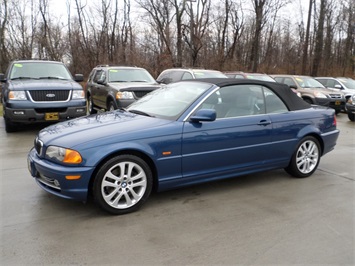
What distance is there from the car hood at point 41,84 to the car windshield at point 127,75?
180cm

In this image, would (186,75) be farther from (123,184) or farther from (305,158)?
(123,184)

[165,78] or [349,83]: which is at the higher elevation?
[349,83]

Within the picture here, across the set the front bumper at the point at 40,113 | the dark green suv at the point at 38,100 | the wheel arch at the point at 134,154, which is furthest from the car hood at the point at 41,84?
the wheel arch at the point at 134,154

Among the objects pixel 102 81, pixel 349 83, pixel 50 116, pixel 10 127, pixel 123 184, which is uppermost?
pixel 349 83

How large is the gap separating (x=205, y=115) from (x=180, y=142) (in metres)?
0.43

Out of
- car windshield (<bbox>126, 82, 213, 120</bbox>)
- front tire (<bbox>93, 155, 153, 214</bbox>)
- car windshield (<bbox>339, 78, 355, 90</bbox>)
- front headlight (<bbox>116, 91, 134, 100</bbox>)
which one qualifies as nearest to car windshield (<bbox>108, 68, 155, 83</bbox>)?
front headlight (<bbox>116, 91, 134, 100</bbox>)

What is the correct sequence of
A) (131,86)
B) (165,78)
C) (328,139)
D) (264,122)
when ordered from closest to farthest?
(264,122) → (328,139) → (131,86) → (165,78)

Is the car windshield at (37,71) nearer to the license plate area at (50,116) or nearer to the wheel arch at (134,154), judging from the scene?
the license plate area at (50,116)

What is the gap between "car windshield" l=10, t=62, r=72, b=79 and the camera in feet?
28.2

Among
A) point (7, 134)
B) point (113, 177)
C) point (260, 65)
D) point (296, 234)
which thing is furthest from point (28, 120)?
point (260, 65)

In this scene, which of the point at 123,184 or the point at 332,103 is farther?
the point at 332,103

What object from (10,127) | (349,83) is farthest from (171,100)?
(349,83)

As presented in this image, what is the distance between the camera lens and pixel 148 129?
369cm

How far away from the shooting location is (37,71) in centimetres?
875
